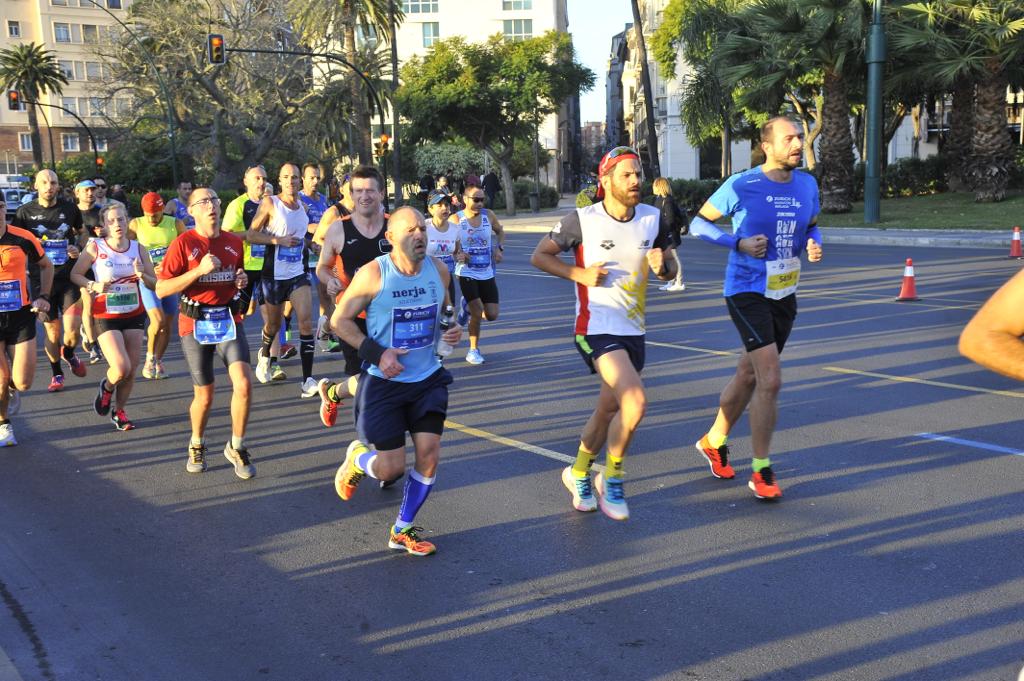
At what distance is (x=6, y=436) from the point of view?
26.7ft

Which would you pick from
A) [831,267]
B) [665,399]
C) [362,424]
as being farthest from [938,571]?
[831,267]

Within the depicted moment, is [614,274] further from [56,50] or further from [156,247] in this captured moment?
[56,50]

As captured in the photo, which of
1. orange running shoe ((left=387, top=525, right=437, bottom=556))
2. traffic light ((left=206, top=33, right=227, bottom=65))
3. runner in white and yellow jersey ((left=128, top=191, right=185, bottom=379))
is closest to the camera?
orange running shoe ((left=387, top=525, right=437, bottom=556))

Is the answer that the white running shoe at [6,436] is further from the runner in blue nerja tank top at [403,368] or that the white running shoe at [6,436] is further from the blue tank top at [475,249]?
the blue tank top at [475,249]

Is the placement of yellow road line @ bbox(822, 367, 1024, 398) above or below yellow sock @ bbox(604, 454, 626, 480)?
below

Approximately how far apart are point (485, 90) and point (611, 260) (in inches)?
2015

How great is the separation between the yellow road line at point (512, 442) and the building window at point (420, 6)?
8498 centimetres

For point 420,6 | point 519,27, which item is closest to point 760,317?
point 519,27

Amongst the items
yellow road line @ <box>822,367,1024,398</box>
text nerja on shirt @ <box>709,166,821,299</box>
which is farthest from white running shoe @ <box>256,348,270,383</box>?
text nerja on shirt @ <box>709,166,821,299</box>

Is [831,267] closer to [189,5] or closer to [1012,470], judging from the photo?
[1012,470]

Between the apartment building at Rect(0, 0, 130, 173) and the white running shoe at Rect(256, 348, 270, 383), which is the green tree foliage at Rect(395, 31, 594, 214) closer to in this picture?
the white running shoe at Rect(256, 348, 270, 383)

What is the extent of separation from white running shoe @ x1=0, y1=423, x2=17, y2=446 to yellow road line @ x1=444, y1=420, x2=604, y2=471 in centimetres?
329

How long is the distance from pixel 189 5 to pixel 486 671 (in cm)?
4717

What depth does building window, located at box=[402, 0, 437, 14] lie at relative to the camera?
291 feet
